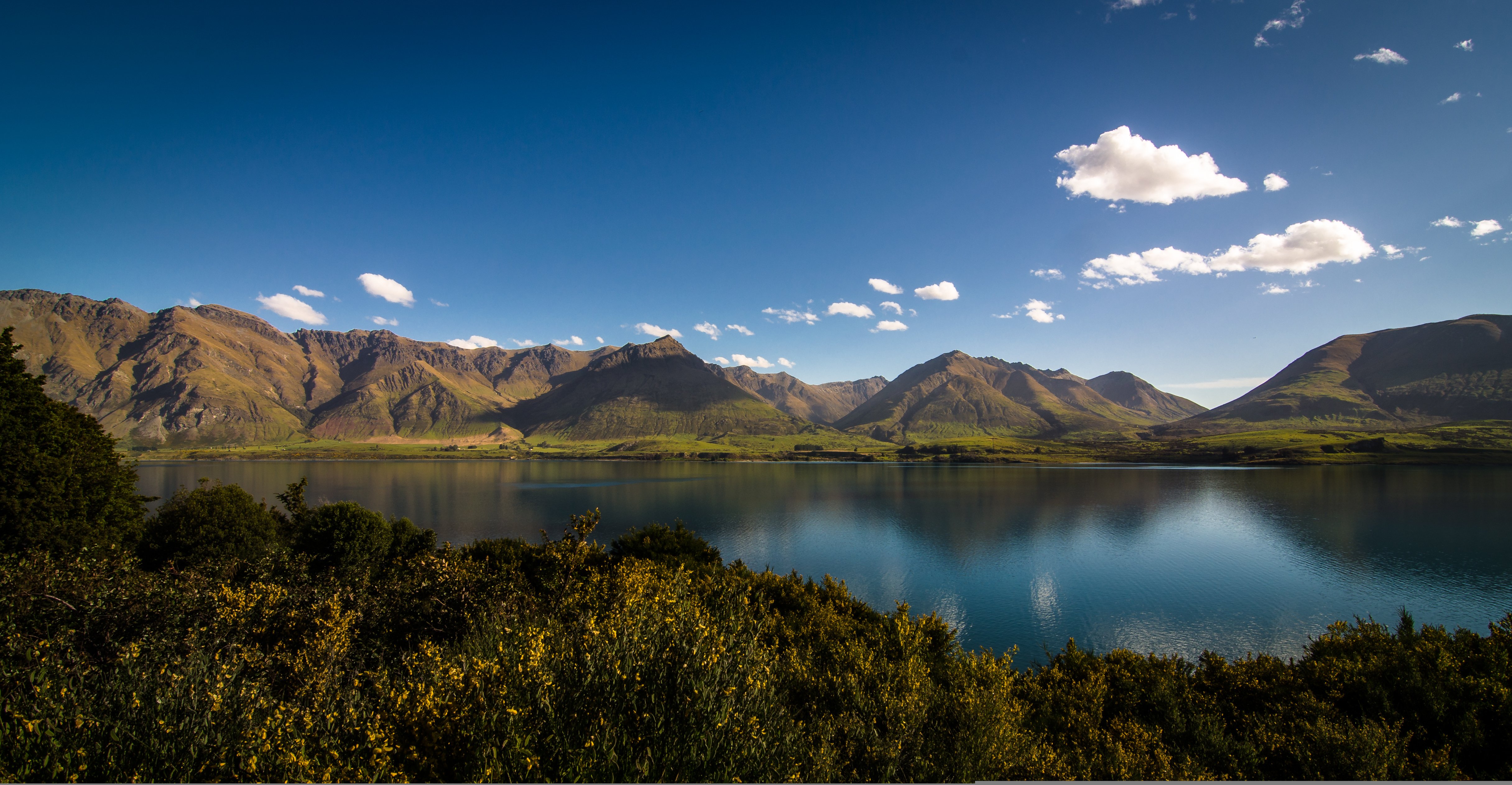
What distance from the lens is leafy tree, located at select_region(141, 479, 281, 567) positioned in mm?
40125

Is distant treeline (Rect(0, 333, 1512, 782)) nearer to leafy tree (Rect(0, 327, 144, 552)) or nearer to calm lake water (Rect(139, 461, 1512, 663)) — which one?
leafy tree (Rect(0, 327, 144, 552))

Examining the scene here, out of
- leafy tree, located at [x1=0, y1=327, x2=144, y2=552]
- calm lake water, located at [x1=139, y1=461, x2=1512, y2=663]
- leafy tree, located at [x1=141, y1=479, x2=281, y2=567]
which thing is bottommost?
calm lake water, located at [x1=139, y1=461, x2=1512, y2=663]

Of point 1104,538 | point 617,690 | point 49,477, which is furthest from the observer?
point 1104,538

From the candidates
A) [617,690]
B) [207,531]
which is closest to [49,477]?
[207,531]

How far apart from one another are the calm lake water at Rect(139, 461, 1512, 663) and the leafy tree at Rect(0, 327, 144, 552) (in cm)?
3240

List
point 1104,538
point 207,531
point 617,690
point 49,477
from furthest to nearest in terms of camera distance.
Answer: point 1104,538, point 207,531, point 49,477, point 617,690

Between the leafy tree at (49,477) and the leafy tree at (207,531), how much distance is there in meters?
2.97

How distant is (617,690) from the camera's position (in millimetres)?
9062

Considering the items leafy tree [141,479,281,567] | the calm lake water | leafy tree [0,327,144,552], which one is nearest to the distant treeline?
leafy tree [0,327,144,552]

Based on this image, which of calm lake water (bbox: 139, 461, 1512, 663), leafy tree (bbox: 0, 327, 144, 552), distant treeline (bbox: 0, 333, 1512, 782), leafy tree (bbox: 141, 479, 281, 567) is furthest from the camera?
calm lake water (bbox: 139, 461, 1512, 663)

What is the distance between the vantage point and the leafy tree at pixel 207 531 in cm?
4012

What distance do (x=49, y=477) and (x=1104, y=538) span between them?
92.7 metres

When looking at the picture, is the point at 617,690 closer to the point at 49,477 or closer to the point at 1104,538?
the point at 49,477

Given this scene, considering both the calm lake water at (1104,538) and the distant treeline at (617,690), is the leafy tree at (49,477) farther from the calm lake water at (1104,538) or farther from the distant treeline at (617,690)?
the calm lake water at (1104,538)
